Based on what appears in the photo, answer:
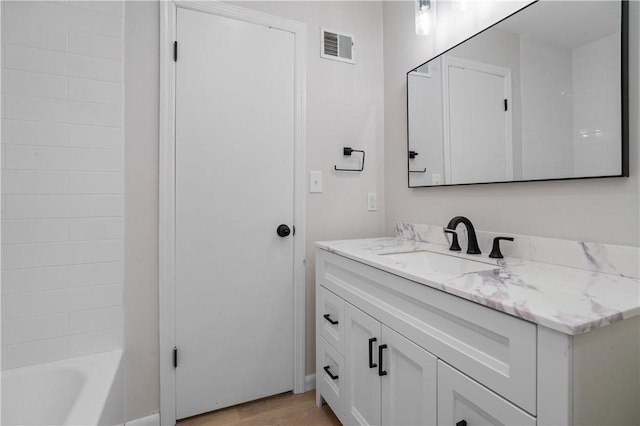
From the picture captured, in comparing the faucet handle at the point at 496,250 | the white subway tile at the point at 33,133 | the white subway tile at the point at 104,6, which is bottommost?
the faucet handle at the point at 496,250

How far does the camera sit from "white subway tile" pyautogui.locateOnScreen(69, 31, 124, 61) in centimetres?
137

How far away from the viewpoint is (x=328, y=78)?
6.14 ft

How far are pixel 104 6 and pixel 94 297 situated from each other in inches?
53.7

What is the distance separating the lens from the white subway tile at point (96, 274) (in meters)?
1.38

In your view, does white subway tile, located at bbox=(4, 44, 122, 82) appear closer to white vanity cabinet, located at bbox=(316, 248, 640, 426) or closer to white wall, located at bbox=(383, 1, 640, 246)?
white vanity cabinet, located at bbox=(316, 248, 640, 426)

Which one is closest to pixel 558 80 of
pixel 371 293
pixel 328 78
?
pixel 371 293

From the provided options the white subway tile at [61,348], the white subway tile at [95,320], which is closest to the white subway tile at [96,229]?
the white subway tile at [95,320]

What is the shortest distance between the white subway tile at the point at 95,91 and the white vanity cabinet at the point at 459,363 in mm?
1307

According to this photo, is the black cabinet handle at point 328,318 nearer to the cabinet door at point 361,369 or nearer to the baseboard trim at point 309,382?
the cabinet door at point 361,369

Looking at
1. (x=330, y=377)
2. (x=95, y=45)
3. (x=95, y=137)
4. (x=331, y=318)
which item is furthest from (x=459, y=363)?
(x=95, y=45)

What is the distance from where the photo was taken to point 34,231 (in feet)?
4.32

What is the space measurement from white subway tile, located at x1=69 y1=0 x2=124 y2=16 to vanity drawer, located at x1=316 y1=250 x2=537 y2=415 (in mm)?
1640

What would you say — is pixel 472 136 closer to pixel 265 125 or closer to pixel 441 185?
pixel 441 185

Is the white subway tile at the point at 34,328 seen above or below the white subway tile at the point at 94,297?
below
